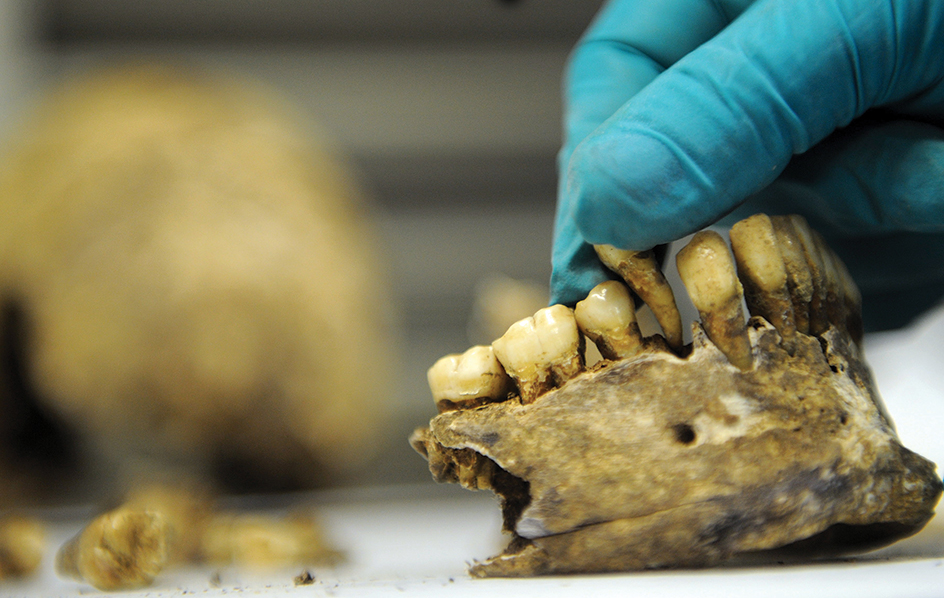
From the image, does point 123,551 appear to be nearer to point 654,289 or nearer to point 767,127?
point 654,289

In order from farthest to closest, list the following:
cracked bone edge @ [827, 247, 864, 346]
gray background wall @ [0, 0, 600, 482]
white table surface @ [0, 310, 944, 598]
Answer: gray background wall @ [0, 0, 600, 482], cracked bone edge @ [827, 247, 864, 346], white table surface @ [0, 310, 944, 598]

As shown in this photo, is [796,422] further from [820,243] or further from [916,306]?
[916,306]

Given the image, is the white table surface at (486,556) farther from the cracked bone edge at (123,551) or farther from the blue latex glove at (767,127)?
the blue latex glove at (767,127)

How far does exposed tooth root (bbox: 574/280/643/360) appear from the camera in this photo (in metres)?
0.61

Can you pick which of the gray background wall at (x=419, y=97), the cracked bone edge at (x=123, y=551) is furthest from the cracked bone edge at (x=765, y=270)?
the gray background wall at (x=419, y=97)

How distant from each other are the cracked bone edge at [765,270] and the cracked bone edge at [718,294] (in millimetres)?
34

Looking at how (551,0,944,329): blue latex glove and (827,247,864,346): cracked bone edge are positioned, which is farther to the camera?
(827,247,864,346): cracked bone edge

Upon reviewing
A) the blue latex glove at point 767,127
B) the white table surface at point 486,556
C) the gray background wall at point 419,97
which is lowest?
the white table surface at point 486,556

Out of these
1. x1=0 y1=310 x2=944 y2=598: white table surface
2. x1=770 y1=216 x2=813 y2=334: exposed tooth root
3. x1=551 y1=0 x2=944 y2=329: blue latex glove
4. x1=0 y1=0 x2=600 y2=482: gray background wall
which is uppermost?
x1=0 y1=0 x2=600 y2=482: gray background wall

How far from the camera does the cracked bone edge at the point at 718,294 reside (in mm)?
585

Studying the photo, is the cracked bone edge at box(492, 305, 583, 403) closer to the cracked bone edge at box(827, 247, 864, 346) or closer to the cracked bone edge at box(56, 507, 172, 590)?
the cracked bone edge at box(827, 247, 864, 346)

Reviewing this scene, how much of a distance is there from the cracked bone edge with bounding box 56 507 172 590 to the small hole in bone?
548 mm

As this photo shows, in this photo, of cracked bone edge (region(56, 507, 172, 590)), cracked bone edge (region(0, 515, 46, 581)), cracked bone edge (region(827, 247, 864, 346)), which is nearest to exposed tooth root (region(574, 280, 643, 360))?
cracked bone edge (region(827, 247, 864, 346))

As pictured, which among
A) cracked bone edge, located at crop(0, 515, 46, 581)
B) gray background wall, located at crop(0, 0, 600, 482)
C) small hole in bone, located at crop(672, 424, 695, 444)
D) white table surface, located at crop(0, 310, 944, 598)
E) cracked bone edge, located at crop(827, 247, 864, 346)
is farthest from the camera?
gray background wall, located at crop(0, 0, 600, 482)
